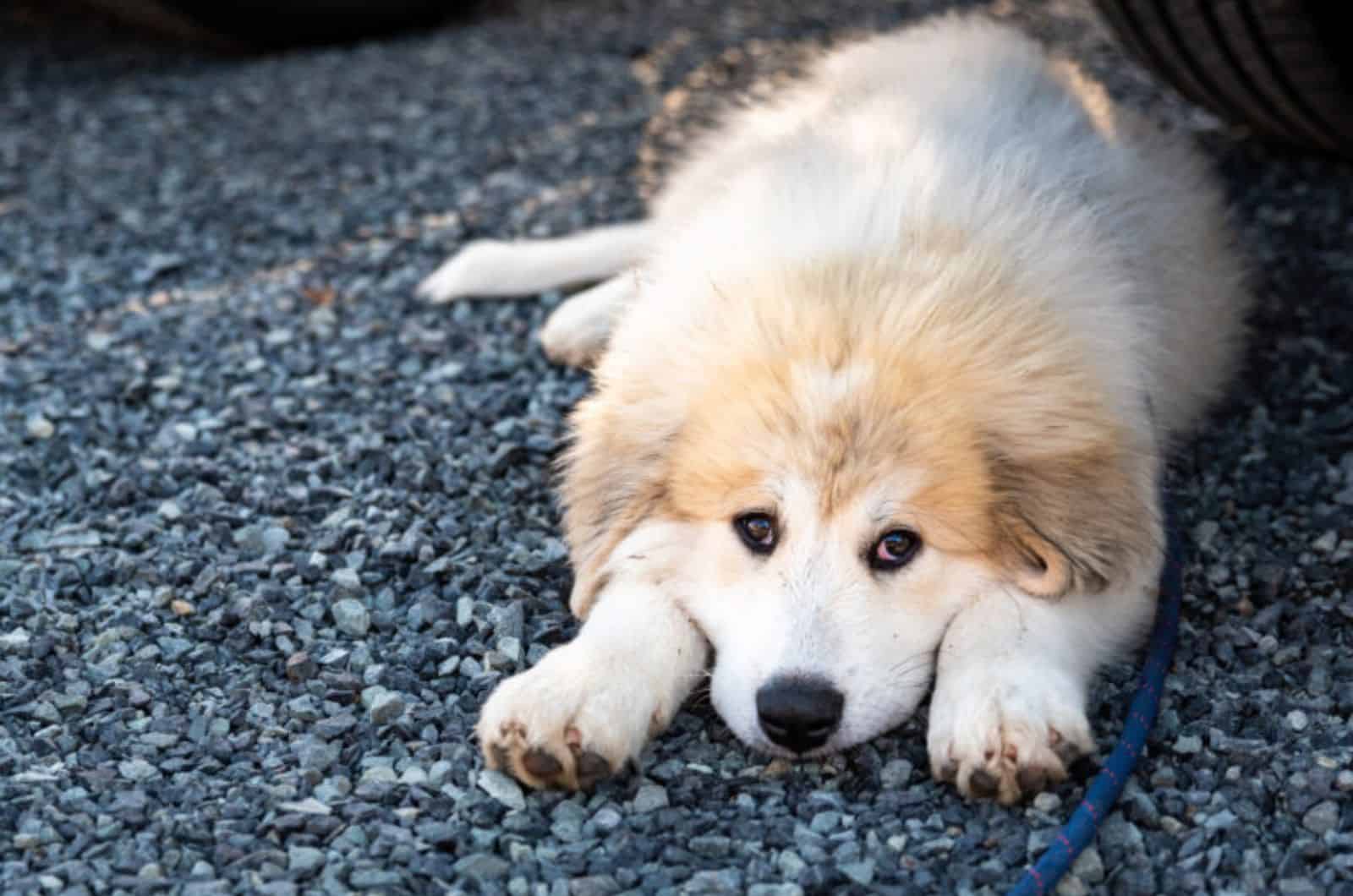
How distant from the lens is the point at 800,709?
2.66m

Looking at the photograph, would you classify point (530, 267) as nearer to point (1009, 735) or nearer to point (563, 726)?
point (563, 726)

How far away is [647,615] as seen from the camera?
291 centimetres

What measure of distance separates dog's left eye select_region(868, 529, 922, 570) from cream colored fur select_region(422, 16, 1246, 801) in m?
0.02

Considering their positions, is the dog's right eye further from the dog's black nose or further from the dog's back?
the dog's back

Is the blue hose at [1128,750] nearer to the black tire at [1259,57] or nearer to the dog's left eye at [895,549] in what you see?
the dog's left eye at [895,549]

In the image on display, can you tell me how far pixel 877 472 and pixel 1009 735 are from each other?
0.47 meters

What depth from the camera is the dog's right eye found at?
112 inches

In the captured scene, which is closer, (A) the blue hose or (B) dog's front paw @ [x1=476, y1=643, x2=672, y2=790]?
(A) the blue hose

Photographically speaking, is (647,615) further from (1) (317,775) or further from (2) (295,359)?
(2) (295,359)

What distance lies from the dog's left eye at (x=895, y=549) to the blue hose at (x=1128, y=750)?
0.45 meters

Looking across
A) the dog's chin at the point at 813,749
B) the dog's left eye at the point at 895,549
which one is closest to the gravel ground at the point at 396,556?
the dog's chin at the point at 813,749

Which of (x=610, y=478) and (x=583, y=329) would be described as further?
(x=583, y=329)

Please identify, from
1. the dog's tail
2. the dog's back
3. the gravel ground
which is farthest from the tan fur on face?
the dog's tail

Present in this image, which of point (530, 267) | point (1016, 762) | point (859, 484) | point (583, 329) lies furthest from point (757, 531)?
point (530, 267)
